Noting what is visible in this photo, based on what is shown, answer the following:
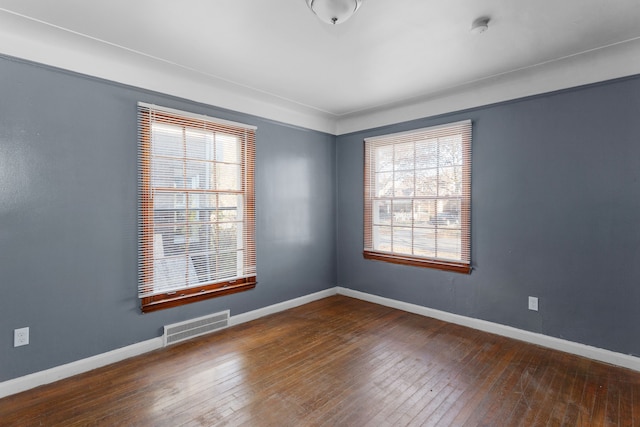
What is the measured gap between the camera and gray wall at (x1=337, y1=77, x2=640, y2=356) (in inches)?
109

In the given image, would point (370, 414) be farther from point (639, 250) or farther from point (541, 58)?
point (541, 58)

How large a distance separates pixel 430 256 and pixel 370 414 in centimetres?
232

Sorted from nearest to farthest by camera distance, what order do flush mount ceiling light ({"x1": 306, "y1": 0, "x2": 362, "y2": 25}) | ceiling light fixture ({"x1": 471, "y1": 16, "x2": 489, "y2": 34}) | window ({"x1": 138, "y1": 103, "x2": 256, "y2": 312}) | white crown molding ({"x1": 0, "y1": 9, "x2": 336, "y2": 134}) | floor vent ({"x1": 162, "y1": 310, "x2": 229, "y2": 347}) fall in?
flush mount ceiling light ({"x1": 306, "y1": 0, "x2": 362, "y2": 25})
ceiling light fixture ({"x1": 471, "y1": 16, "x2": 489, "y2": 34})
white crown molding ({"x1": 0, "y1": 9, "x2": 336, "y2": 134})
window ({"x1": 138, "y1": 103, "x2": 256, "y2": 312})
floor vent ({"x1": 162, "y1": 310, "x2": 229, "y2": 347})

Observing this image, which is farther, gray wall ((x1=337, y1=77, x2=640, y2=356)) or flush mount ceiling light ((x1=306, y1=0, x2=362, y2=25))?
gray wall ((x1=337, y1=77, x2=640, y2=356))

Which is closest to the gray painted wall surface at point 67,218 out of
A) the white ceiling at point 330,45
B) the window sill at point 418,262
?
the white ceiling at point 330,45

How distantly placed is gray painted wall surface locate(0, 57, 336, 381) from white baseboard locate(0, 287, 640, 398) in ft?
0.18

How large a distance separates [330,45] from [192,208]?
83.4 inches

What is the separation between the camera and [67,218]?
8.67 feet

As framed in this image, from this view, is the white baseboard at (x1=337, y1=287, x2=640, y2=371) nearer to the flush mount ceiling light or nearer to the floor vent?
the floor vent

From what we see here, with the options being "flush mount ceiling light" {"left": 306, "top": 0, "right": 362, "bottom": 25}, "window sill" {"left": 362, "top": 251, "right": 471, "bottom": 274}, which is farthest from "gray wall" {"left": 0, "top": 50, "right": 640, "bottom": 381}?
"flush mount ceiling light" {"left": 306, "top": 0, "right": 362, "bottom": 25}

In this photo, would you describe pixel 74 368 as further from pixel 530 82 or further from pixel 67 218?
pixel 530 82

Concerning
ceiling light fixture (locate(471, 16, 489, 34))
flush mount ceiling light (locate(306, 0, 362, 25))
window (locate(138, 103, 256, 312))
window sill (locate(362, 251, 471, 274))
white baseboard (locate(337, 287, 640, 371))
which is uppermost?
ceiling light fixture (locate(471, 16, 489, 34))

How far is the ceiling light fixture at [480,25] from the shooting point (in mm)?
2243

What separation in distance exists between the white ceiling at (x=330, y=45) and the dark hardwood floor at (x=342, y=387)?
8.56 feet
